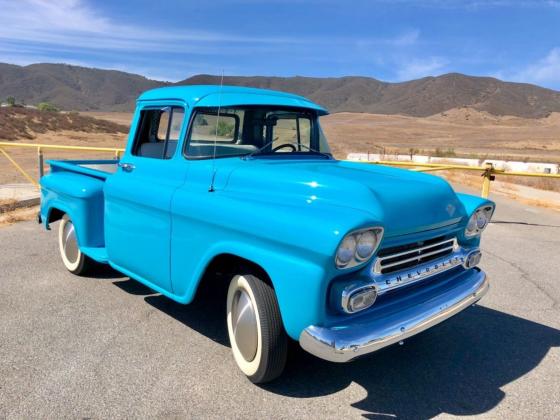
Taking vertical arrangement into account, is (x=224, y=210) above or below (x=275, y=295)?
above

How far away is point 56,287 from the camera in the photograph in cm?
486

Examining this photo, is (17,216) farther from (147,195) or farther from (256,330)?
(256,330)

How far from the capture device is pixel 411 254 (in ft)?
10.1

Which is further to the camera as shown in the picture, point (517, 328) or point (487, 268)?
point (487, 268)

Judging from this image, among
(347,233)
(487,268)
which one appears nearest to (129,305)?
(347,233)

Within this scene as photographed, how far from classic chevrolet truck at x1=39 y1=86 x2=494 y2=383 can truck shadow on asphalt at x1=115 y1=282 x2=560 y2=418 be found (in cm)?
31

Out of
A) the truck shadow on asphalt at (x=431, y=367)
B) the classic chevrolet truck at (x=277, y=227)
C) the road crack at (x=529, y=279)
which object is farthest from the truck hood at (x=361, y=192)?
the road crack at (x=529, y=279)

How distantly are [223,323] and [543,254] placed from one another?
4833 millimetres

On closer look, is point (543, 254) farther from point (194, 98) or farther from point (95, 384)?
point (95, 384)

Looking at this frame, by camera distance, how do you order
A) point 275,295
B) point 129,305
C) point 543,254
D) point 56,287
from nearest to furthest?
1. point 275,295
2. point 129,305
3. point 56,287
4. point 543,254

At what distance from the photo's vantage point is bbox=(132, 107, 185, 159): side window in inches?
153

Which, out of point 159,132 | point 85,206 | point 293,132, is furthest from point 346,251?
→ point 85,206

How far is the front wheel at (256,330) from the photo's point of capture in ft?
9.63

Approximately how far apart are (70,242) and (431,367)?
3.69 metres
